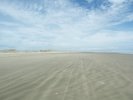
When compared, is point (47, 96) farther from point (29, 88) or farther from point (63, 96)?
point (29, 88)

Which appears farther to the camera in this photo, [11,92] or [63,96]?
[11,92]

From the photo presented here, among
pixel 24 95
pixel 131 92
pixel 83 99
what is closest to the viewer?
pixel 83 99

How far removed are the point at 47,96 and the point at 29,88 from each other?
3.31ft

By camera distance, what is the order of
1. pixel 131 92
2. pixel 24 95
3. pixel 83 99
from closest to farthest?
pixel 83 99 < pixel 24 95 < pixel 131 92

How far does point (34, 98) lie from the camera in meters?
4.14

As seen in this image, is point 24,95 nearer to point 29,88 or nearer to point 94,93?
point 29,88

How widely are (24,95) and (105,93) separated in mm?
2387

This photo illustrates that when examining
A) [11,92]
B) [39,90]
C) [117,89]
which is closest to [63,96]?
[39,90]

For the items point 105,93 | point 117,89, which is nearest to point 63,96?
point 105,93

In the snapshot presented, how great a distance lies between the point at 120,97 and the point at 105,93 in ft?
1.48

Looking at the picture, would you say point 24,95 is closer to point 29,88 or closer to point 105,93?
point 29,88

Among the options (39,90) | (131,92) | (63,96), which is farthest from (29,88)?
(131,92)

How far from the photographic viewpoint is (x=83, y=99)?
408 cm

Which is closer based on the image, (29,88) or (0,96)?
(0,96)
